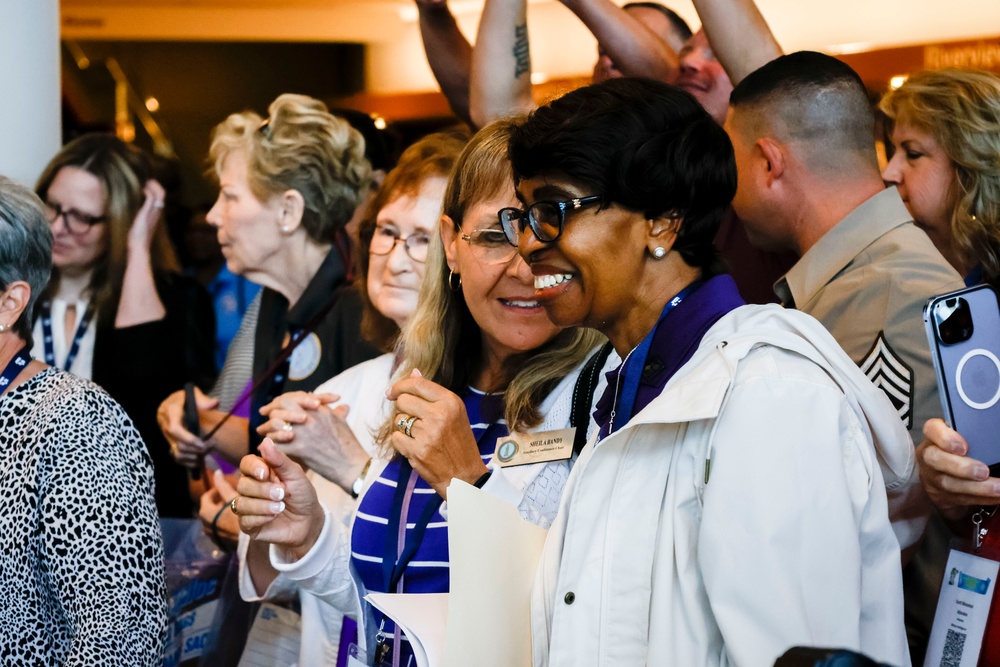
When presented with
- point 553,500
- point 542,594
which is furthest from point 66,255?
point 542,594

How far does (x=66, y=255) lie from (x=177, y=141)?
24.1 feet

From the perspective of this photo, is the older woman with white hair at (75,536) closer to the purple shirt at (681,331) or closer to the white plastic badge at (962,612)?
the purple shirt at (681,331)

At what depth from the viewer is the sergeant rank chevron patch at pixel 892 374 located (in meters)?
2.18

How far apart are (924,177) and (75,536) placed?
2.07 meters

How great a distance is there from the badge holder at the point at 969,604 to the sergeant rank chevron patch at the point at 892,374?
37cm

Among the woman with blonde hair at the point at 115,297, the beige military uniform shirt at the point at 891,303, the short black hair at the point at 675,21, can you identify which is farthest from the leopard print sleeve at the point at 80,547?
the short black hair at the point at 675,21

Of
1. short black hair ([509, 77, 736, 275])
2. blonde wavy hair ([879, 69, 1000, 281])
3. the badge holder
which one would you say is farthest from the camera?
blonde wavy hair ([879, 69, 1000, 281])

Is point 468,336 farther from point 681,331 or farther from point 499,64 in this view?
point 499,64

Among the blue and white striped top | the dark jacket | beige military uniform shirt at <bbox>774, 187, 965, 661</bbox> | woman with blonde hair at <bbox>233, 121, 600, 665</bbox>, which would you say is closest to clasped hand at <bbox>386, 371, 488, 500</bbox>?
woman with blonde hair at <bbox>233, 121, 600, 665</bbox>

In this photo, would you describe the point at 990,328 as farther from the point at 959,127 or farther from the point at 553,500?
the point at 959,127

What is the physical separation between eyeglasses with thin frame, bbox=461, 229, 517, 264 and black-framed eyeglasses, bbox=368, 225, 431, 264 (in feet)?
1.93

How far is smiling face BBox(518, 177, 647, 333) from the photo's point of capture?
162 cm

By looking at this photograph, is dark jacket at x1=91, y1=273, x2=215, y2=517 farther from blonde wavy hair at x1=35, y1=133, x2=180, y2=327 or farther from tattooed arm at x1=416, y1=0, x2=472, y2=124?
tattooed arm at x1=416, y1=0, x2=472, y2=124

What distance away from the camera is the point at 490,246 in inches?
87.2
